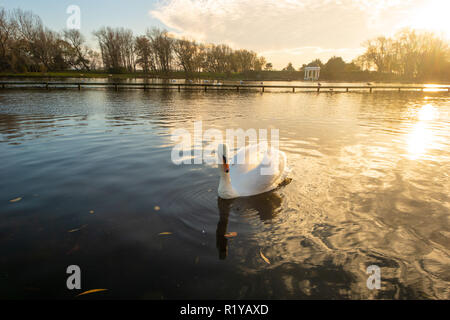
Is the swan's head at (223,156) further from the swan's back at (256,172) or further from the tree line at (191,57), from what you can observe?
the tree line at (191,57)

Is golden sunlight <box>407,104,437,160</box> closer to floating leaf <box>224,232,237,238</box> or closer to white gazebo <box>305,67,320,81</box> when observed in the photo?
floating leaf <box>224,232,237,238</box>

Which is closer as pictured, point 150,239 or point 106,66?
point 150,239

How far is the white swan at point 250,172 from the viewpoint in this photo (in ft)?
14.6

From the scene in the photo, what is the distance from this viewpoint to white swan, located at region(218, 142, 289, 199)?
175 inches

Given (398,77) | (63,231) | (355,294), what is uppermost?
(398,77)

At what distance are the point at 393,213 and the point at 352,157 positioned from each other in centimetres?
355

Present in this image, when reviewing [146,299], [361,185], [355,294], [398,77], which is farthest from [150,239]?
[398,77]

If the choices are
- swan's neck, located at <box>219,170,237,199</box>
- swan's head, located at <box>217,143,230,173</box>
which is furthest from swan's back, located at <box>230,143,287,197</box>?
swan's head, located at <box>217,143,230,173</box>

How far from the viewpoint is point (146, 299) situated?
107 inches

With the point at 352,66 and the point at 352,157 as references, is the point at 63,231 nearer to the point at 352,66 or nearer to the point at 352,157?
the point at 352,157

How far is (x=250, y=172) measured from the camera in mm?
4762

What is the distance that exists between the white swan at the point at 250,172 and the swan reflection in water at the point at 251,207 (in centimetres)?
16

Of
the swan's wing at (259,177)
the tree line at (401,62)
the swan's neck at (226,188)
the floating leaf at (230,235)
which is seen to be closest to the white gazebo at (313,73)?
the tree line at (401,62)

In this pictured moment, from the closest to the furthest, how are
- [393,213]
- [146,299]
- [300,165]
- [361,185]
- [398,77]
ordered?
1. [146,299]
2. [393,213]
3. [361,185]
4. [300,165]
5. [398,77]
